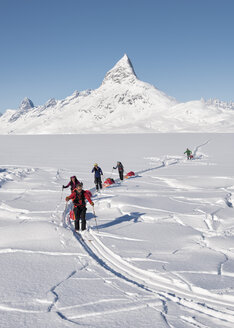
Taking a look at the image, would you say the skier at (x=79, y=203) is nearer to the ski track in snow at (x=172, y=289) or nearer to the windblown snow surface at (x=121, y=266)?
the windblown snow surface at (x=121, y=266)

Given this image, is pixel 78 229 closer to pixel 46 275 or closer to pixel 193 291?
pixel 46 275

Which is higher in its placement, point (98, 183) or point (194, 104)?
point (194, 104)

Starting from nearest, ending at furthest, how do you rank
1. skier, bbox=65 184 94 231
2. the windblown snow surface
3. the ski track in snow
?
the windblown snow surface
the ski track in snow
skier, bbox=65 184 94 231

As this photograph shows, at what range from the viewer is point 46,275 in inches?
193

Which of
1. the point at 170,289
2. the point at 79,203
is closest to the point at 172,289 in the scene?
the point at 170,289

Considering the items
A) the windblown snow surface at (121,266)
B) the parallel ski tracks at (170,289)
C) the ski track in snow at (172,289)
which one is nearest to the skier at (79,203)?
the windblown snow surface at (121,266)

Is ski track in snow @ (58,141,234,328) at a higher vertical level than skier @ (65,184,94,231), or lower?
lower

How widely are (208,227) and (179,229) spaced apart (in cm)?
88

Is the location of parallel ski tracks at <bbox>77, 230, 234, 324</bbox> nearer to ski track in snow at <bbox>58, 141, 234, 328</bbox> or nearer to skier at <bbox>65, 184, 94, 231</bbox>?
ski track in snow at <bbox>58, 141, 234, 328</bbox>

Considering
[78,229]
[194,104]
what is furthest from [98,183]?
[194,104]

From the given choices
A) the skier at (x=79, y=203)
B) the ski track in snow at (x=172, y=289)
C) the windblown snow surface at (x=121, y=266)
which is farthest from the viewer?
the skier at (x=79, y=203)

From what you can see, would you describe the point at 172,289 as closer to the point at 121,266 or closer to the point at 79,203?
the point at 121,266

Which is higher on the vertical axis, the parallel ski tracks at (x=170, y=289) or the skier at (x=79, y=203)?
the skier at (x=79, y=203)

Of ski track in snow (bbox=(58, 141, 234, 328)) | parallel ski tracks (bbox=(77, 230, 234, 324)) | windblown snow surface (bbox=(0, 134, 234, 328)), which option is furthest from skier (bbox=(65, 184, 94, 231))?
parallel ski tracks (bbox=(77, 230, 234, 324))
